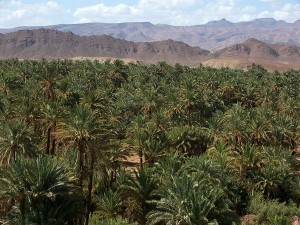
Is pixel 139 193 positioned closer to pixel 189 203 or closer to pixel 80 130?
pixel 80 130

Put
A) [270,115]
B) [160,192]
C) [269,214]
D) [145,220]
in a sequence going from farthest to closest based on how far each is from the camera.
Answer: [270,115], [269,214], [145,220], [160,192]

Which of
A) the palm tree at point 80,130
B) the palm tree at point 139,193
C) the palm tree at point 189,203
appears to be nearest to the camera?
the palm tree at point 189,203

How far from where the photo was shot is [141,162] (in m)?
45.3

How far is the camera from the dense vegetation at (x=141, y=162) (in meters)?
28.6

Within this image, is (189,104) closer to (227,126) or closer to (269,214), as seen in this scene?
(227,126)

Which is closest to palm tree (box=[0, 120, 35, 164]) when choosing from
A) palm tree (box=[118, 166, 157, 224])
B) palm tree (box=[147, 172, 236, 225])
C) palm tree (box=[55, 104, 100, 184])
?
palm tree (box=[55, 104, 100, 184])

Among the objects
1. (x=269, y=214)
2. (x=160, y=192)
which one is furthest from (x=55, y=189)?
(x=269, y=214)

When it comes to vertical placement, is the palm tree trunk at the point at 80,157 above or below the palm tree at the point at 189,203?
above

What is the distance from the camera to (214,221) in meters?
28.4

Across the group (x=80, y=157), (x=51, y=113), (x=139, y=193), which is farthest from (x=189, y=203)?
(x=51, y=113)

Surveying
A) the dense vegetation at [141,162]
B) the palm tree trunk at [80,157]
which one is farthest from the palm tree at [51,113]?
the palm tree trunk at [80,157]

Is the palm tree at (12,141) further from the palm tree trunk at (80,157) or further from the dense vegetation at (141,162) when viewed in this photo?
the palm tree trunk at (80,157)

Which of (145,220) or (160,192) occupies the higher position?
(160,192)

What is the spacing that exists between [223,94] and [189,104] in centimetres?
2493
